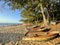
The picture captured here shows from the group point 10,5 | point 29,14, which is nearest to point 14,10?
point 10,5

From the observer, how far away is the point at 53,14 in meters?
31.1

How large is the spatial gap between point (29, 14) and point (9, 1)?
8.30m

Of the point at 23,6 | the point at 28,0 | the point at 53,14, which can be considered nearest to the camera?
the point at 28,0

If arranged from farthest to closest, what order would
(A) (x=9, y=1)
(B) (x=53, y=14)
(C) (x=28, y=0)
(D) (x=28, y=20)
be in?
1. (D) (x=28, y=20)
2. (B) (x=53, y=14)
3. (A) (x=9, y=1)
4. (C) (x=28, y=0)

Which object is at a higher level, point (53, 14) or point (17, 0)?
point (17, 0)

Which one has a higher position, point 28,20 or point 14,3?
point 14,3

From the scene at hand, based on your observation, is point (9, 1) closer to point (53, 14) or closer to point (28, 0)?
point (28, 0)

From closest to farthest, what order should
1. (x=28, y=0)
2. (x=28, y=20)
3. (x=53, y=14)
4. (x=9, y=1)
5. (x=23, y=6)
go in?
(x=28, y=0)
(x=9, y=1)
(x=23, y=6)
(x=53, y=14)
(x=28, y=20)

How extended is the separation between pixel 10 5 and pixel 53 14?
8793 mm

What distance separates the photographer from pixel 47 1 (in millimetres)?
23688

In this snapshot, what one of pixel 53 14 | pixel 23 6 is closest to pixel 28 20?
pixel 53 14

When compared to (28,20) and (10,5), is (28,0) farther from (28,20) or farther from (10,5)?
(28,20)

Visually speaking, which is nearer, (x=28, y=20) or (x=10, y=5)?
(x=10, y=5)

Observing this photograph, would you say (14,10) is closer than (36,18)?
Yes
